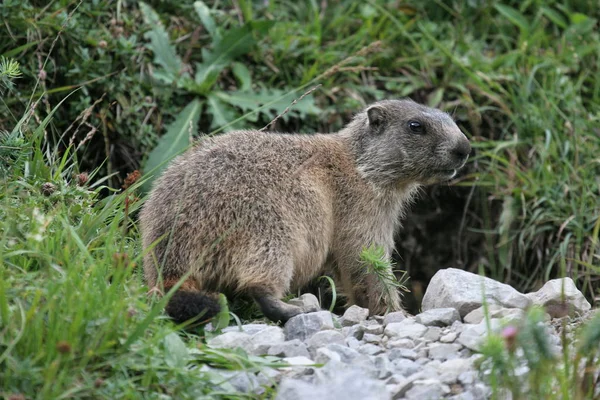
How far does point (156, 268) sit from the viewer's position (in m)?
4.75

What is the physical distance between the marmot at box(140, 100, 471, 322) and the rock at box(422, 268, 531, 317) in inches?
18.7

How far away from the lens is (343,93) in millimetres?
8133

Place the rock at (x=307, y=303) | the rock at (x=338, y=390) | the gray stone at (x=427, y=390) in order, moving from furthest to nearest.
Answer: the rock at (x=307, y=303), the gray stone at (x=427, y=390), the rock at (x=338, y=390)

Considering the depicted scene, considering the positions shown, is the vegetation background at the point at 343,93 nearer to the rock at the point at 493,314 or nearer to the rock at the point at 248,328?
the rock at the point at 493,314

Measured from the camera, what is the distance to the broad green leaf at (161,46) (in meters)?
7.49

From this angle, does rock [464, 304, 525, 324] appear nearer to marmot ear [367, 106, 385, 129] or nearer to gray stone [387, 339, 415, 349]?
gray stone [387, 339, 415, 349]

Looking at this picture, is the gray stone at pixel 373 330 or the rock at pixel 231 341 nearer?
the rock at pixel 231 341

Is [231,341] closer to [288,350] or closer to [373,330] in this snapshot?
[288,350]

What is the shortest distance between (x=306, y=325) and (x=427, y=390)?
103cm

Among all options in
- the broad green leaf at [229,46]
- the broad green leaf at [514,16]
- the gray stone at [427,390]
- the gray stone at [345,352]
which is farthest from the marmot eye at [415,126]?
the broad green leaf at [514,16]

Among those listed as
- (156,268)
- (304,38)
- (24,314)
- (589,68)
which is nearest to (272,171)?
(156,268)

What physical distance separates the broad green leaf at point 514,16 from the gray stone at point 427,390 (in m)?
5.84

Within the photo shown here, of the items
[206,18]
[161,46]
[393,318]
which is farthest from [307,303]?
[206,18]

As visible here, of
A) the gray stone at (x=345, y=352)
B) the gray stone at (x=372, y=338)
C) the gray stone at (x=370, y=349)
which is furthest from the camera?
the gray stone at (x=372, y=338)
